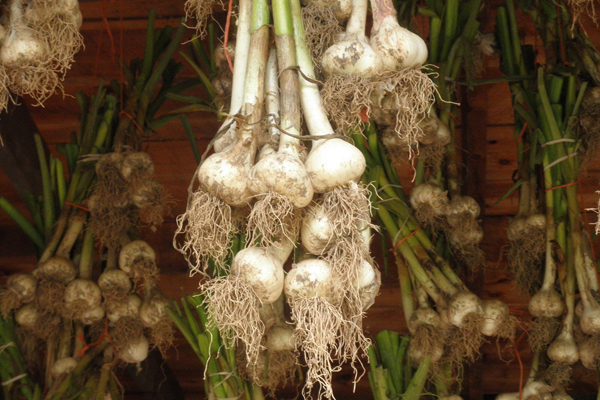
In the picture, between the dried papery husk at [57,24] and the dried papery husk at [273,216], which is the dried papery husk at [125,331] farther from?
the dried papery husk at [273,216]

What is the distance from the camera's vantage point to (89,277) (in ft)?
5.64

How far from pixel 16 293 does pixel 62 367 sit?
0.69 ft

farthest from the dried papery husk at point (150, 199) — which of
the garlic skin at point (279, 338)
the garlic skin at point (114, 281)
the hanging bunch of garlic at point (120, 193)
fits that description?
the garlic skin at point (279, 338)

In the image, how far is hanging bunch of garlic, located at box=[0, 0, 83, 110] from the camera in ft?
3.70

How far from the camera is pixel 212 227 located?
0.94m

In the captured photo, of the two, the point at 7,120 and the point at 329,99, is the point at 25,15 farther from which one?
the point at 7,120

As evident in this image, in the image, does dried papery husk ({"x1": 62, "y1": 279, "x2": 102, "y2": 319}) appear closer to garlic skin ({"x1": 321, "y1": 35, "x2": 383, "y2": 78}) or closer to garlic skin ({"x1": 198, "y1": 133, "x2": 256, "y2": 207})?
garlic skin ({"x1": 198, "y1": 133, "x2": 256, "y2": 207})

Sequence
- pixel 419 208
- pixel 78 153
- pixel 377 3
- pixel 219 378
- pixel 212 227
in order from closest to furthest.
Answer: pixel 212 227 < pixel 377 3 < pixel 219 378 < pixel 419 208 < pixel 78 153

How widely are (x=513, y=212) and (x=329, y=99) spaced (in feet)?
4.82

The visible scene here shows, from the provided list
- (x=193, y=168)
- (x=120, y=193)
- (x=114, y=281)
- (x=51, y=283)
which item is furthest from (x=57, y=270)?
(x=193, y=168)

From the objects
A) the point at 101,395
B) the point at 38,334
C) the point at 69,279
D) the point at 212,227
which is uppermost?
the point at 212,227

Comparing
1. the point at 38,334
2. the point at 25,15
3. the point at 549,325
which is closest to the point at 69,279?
the point at 38,334

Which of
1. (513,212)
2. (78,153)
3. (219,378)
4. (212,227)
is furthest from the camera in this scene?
(513,212)

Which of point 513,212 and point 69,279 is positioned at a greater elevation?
point 513,212
